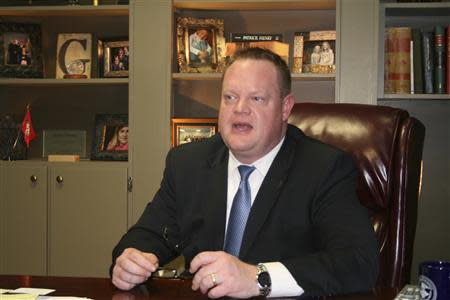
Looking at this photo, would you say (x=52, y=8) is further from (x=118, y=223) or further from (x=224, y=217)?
(x=224, y=217)

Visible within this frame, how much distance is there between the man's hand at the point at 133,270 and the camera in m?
1.51

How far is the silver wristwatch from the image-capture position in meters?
1.41

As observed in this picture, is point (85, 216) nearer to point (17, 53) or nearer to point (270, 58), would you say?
point (17, 53)

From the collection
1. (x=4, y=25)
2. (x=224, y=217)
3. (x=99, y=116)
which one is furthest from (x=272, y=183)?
(x=4, y=25)

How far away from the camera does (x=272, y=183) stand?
184 cm

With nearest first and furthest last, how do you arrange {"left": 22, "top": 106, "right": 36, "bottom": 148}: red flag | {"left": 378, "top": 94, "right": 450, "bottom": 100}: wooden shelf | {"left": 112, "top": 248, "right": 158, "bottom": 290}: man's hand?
{"left": 112, "top": 248, "right": 158, "bottom": 290}: man's hand, {"left": 378, "top": 94, "right": 450, "bottom": 100}: wooden shelf, {"left": 22, "top": 106, "right": 36, "bottom": 148}: red flag

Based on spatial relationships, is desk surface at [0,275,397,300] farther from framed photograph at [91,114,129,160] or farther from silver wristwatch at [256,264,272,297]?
framed photograph at [91,114,129,160]

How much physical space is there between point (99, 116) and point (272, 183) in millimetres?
2099

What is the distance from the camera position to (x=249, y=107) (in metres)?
1.89

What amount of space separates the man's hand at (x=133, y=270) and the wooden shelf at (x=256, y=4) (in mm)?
2122

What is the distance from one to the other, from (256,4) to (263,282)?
2290mm

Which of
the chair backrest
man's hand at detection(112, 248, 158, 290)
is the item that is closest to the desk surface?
man's hand at detection(112, 248, 158, 290)

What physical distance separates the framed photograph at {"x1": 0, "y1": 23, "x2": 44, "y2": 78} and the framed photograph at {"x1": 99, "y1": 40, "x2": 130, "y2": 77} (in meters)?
0.42

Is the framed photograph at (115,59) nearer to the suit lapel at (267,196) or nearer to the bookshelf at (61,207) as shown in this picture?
the bookshelf at (61,207)
